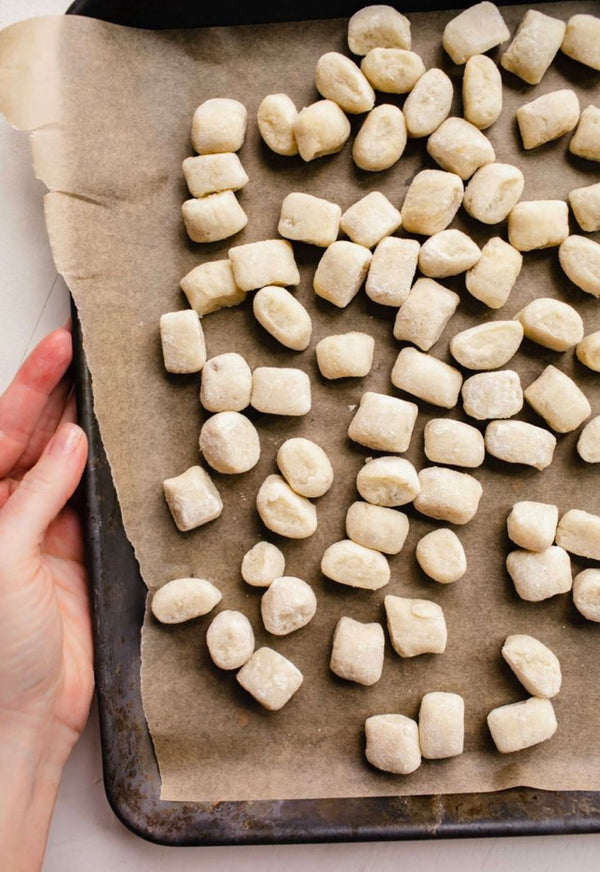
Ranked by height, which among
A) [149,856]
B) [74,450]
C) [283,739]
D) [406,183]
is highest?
[406,183]

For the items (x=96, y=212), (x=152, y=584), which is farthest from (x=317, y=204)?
(x=152, y=584)

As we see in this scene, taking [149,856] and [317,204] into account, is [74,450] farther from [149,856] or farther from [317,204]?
[149,856]

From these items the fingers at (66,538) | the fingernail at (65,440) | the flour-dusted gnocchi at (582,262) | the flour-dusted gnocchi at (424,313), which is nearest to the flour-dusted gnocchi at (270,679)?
the fingers at (66,538)

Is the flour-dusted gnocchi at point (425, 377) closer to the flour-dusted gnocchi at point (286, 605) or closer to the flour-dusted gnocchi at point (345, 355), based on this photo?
the flour-dusted gnocchi at point (345, 355)

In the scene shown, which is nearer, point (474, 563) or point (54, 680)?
point (54, 680)

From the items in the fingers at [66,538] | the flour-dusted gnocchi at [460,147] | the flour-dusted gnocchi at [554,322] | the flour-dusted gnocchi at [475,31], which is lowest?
the fingers at [66,538]

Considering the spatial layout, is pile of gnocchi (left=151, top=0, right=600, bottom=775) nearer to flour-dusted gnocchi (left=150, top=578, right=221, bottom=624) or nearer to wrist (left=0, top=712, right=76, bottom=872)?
flour-dusted gnocchi (left=150, top=578, right=221, bottom=624)
